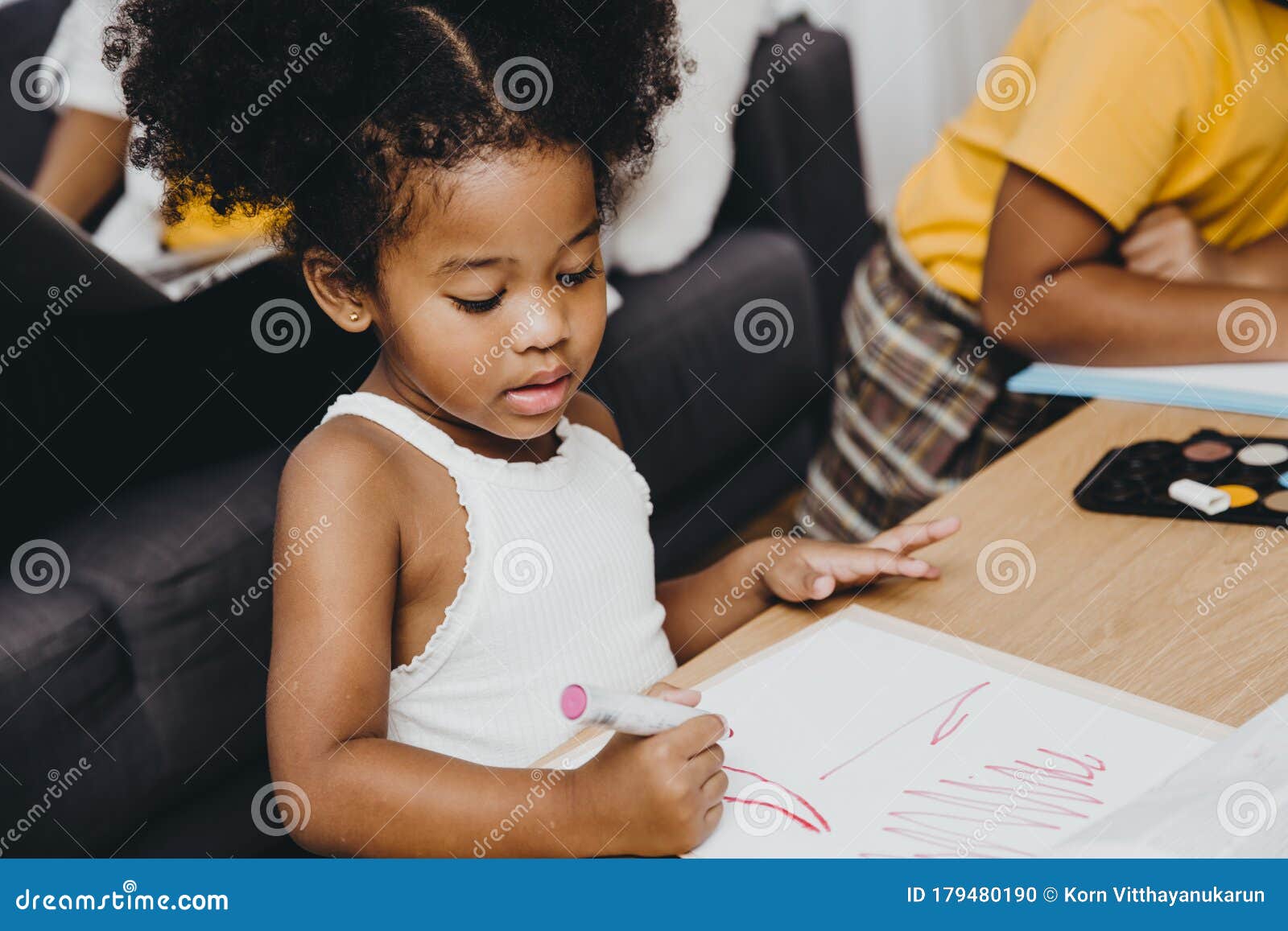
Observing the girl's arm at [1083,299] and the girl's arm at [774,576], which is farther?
the girl's arm at [1083,299]

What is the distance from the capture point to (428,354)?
0.72m

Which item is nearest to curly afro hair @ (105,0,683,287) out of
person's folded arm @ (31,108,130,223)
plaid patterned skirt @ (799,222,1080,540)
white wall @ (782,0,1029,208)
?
plaid patterned skirt @ (799,222,1080,540)

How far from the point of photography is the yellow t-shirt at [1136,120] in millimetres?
995

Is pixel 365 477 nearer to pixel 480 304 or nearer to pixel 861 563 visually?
pixel 480 304

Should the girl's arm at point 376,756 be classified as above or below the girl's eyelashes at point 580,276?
below

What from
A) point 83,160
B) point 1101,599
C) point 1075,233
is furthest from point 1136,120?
point 83,160

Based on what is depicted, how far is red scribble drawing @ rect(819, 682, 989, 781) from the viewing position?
0.55m

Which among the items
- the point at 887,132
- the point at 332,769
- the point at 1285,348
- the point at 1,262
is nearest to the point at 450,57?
the point at 1,262

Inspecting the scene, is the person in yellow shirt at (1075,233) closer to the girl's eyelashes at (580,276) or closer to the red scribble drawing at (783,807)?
the girl's eyelashes at (580,276)

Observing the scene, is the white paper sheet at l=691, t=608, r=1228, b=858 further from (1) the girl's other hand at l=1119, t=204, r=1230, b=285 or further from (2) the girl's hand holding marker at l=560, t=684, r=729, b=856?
(1) the girl's other hand at l=1119, t=204, r=1230, b=285

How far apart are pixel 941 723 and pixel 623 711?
0.17 m

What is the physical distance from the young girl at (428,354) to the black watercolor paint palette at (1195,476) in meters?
0.12

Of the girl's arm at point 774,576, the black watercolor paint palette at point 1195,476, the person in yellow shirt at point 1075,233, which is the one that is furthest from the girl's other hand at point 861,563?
the person in yellow shirt at point 1075,233

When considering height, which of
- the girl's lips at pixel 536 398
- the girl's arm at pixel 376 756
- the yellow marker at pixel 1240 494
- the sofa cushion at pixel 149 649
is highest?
the yellow marker at pixel 1240 494
